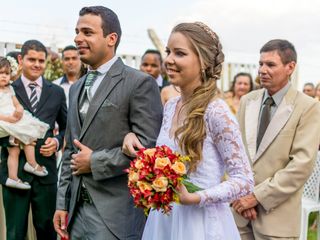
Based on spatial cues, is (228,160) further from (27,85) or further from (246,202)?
(27,85)

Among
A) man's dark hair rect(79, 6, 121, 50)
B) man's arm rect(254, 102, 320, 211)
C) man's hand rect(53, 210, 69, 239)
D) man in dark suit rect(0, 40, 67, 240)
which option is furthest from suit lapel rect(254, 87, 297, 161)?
man in dark suit rect(0, 40, 67, 240)

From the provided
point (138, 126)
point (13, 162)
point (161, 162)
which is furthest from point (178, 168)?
point (13, 162)

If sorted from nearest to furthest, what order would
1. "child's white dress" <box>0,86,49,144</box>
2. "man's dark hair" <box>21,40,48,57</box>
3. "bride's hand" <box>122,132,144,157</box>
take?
"bride's hand" <box>122,132,144,157</box>, "child's white dress" <box>0,86,49,144</box>, "man's dark hair" <box>21,40,48,57</box>

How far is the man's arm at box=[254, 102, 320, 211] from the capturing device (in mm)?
3953

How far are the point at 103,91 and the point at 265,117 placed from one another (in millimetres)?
1441

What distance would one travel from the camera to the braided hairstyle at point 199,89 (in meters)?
2.77

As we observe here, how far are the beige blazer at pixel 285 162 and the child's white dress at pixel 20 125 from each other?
6.79 ft

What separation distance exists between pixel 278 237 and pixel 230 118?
1.65m

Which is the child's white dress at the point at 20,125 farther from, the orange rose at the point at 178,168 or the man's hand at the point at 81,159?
the orange rose at the point at 178,168

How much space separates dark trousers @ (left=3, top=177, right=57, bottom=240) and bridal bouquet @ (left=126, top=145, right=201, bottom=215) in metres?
2.74

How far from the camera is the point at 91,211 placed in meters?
3.34

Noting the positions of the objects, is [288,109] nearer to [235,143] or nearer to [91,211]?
[235,143]

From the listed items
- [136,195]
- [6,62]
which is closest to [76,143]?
[136,195]

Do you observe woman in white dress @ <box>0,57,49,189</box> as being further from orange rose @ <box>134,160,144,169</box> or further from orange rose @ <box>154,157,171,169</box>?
orange rose @ <box>154,157,171,169</box>
